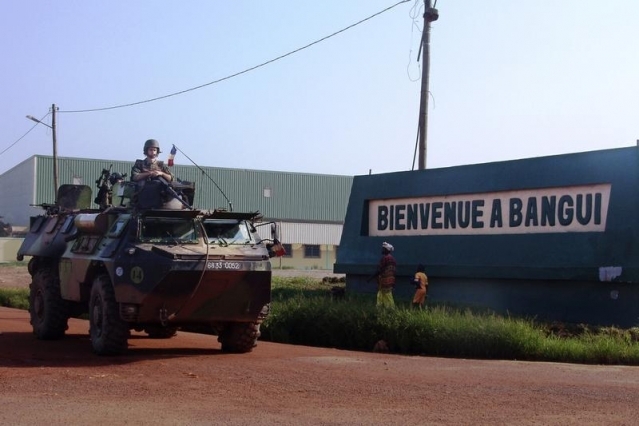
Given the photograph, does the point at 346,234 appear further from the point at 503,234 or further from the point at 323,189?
the point at 323,189

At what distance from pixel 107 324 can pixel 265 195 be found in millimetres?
50445

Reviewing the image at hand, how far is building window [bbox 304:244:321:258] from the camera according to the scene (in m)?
64.8

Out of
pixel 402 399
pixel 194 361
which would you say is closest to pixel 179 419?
pixel 402 399

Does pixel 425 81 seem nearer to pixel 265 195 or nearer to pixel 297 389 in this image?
pixel 297 389

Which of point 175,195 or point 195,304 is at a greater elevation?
point 175,195

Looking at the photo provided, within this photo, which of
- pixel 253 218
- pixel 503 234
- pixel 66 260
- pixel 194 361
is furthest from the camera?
pixel 503 234

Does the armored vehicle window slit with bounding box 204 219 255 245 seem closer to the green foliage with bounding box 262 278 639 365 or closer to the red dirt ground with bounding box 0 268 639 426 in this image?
the red dirt ground with bounding box 0 268 639 426

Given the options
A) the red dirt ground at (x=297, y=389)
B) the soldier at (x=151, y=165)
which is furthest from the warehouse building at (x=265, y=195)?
the red dirt ground at (x=297, y=389)

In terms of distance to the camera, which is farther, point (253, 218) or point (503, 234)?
point (503, 234)

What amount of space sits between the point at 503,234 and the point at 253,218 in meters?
8.22

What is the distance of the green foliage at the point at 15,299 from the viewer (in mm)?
25844

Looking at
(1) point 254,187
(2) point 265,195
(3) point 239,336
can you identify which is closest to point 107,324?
(3) point 239,336

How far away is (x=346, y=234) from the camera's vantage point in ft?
81.0

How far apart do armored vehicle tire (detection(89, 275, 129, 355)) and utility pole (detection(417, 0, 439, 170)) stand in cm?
1204
